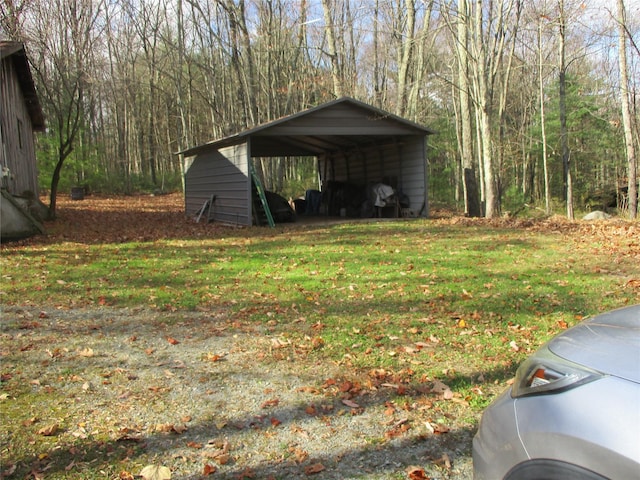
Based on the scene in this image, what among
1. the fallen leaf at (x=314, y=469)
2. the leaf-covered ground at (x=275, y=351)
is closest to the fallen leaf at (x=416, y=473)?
the leaf-covered ground at (x=275, y=351)

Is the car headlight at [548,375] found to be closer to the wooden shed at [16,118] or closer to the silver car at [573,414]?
the silver car at [573,414]

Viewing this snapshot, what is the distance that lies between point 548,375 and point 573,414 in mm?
255

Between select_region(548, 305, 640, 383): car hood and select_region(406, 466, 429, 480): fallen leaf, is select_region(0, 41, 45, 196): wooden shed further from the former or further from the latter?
select_region(548, 305, 640, 383): car hood

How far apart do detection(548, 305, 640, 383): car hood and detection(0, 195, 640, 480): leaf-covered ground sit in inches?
44.1

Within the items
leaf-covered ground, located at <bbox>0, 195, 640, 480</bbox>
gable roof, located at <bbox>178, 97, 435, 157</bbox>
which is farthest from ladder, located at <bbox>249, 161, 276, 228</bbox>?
leaf-covered ground, located at <bbox>0, 195, 640, 480</bbox>

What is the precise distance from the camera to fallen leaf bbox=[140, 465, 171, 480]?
2.77 m

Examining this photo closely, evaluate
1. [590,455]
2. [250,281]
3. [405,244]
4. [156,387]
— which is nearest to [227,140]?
[405,244]

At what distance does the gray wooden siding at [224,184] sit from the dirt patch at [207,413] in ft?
34.0

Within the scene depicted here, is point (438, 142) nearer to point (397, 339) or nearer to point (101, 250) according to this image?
point (101, 250)

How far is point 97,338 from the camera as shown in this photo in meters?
5.01

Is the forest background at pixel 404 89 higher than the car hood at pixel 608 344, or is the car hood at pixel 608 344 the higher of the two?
the forest background at pixel 404 89

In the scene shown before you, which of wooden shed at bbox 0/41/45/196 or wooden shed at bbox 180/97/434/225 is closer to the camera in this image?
wooden shed at bbox 0/41/45/196

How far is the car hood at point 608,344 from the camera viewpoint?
5.79ft

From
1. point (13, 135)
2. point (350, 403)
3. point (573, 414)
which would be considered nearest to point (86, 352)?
point (350, 403)
